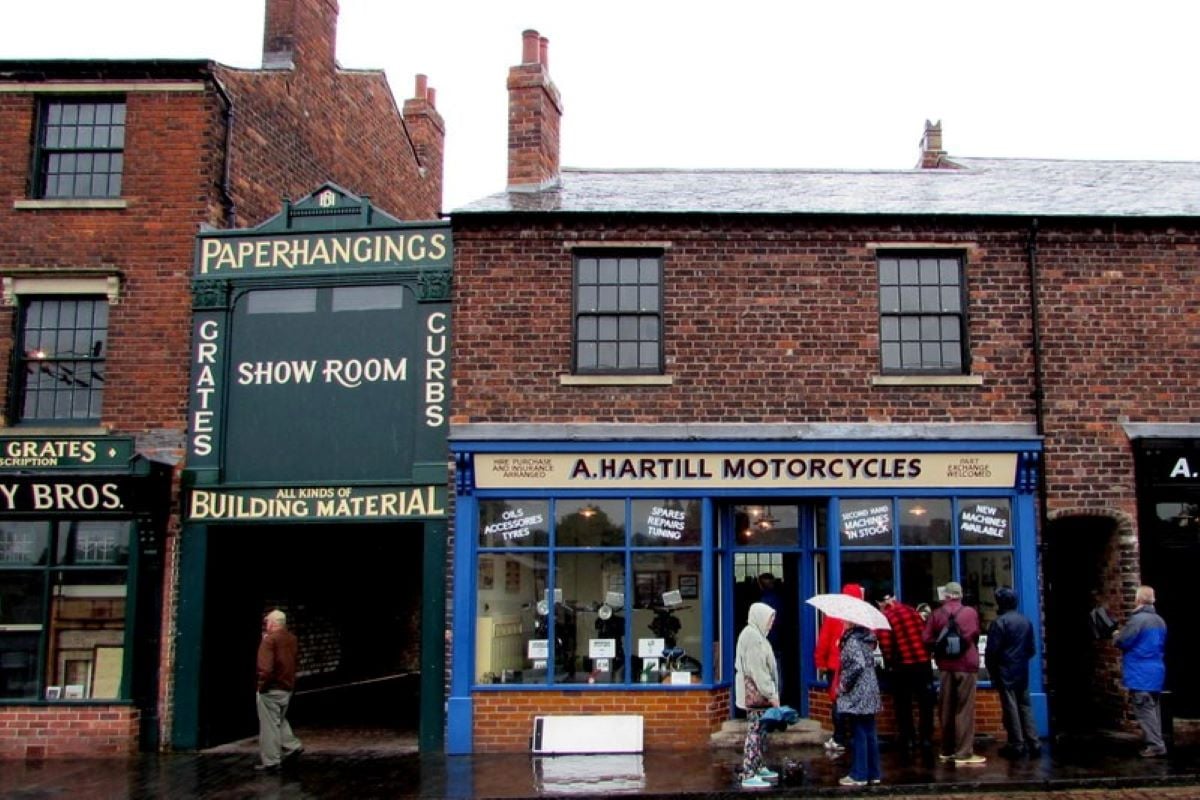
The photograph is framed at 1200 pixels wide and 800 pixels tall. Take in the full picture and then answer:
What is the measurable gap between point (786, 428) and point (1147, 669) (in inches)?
175

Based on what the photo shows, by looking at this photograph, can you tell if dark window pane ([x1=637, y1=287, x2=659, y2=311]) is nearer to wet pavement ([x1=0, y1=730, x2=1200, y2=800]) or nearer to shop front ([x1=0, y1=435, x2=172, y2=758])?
wet pavement ([x1=0, y1=730, x2=1200, y2=800])

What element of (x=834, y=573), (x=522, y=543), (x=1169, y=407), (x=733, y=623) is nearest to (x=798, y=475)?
(x=834, y=573)

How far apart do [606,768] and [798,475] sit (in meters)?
3.90

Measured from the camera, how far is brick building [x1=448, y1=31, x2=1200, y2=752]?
13.1m

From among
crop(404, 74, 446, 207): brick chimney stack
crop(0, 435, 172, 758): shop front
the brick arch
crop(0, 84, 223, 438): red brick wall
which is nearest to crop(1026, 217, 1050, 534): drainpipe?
the brick arch

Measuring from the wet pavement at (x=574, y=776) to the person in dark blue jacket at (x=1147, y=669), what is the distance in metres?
0.27

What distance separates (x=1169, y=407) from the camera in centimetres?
1342

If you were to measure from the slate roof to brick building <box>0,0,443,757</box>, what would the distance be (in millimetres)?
3781

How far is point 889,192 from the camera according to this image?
14.9 meters

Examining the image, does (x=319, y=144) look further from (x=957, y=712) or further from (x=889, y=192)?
(x=957, y=712)

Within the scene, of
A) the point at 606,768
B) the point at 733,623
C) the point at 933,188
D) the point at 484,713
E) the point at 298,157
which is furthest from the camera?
the point at 298,157

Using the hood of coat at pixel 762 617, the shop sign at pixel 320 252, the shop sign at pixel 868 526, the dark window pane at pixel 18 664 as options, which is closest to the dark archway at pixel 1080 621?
the shop sign at pixel 868 526

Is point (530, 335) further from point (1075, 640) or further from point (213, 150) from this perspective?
point (1075, 640)

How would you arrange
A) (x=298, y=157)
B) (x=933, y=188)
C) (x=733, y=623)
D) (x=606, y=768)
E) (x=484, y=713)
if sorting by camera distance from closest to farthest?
1. (x=606, y=768)
2. (x=484, y=713)
3. (x=733, y=623)
4. (x=933, y=188)
5. (x=298, y=157)
